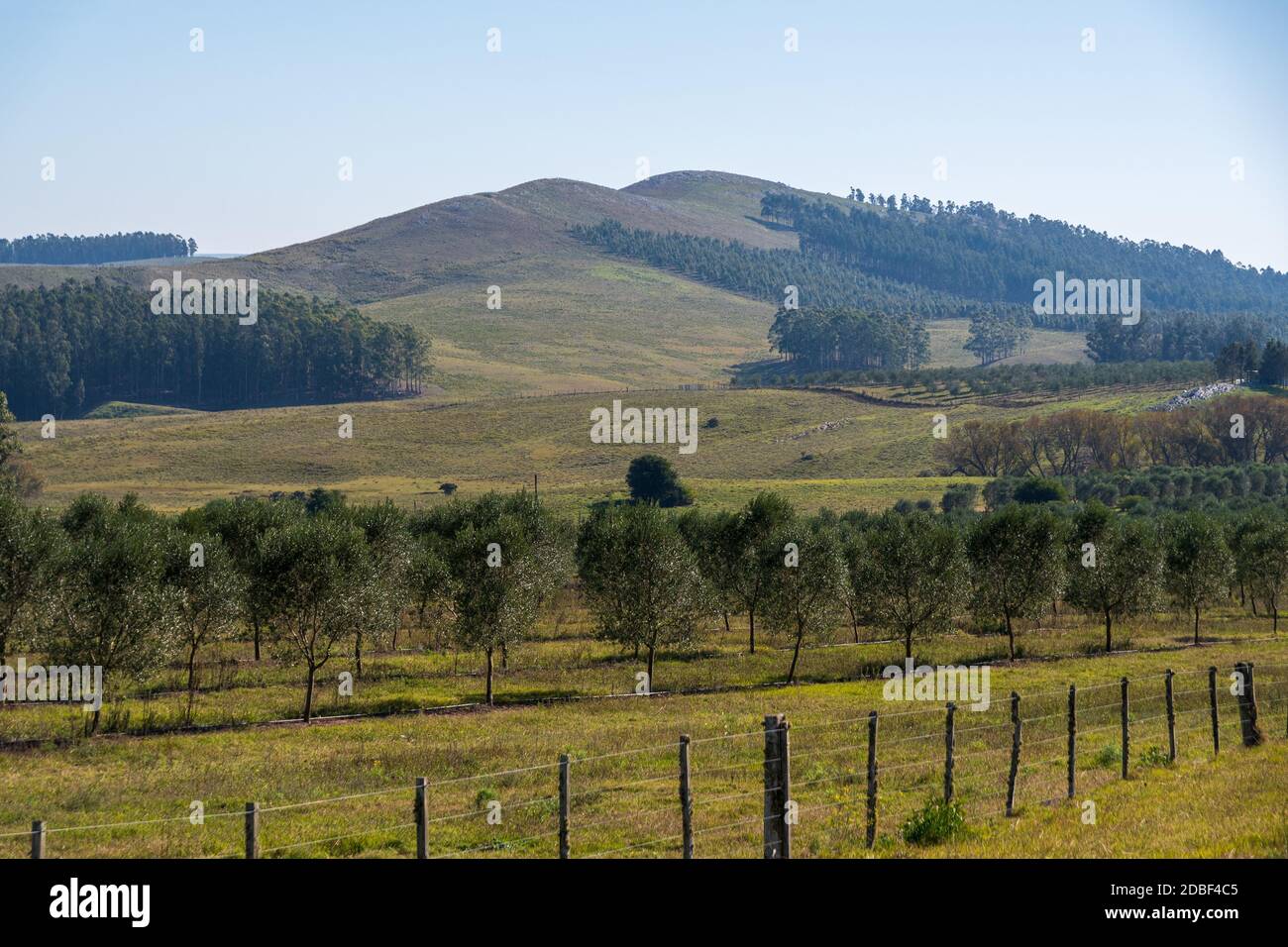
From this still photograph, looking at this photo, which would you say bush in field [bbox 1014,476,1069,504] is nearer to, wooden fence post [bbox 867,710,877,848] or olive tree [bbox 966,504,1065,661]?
olive tree [bbox 966,504,1065,661]

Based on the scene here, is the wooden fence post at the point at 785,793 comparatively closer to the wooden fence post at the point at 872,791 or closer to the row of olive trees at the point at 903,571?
the wooden fence post at the point at 872,791

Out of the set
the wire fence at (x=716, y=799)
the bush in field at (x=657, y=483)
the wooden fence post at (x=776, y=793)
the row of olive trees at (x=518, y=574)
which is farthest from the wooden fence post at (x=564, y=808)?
the bush in field at (x=657, y=483)

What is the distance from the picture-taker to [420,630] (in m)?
84.3

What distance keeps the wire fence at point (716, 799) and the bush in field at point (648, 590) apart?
2617cm

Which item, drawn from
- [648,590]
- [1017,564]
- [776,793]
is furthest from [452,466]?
[776,793]

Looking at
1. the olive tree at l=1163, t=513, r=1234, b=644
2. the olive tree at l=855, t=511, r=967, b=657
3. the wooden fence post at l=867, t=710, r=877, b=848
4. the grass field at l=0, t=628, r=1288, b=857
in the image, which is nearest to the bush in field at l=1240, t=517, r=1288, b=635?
the olive tree at l=1163, t=513, r=1234, b=644

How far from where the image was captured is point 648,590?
65.0 meters

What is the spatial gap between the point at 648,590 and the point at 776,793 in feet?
160

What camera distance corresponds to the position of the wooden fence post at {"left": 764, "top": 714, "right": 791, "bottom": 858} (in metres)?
16.1

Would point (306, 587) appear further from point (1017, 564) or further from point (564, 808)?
point (1017, 564)

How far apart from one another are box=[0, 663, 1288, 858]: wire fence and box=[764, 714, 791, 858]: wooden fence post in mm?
32

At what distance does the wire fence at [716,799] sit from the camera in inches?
779
